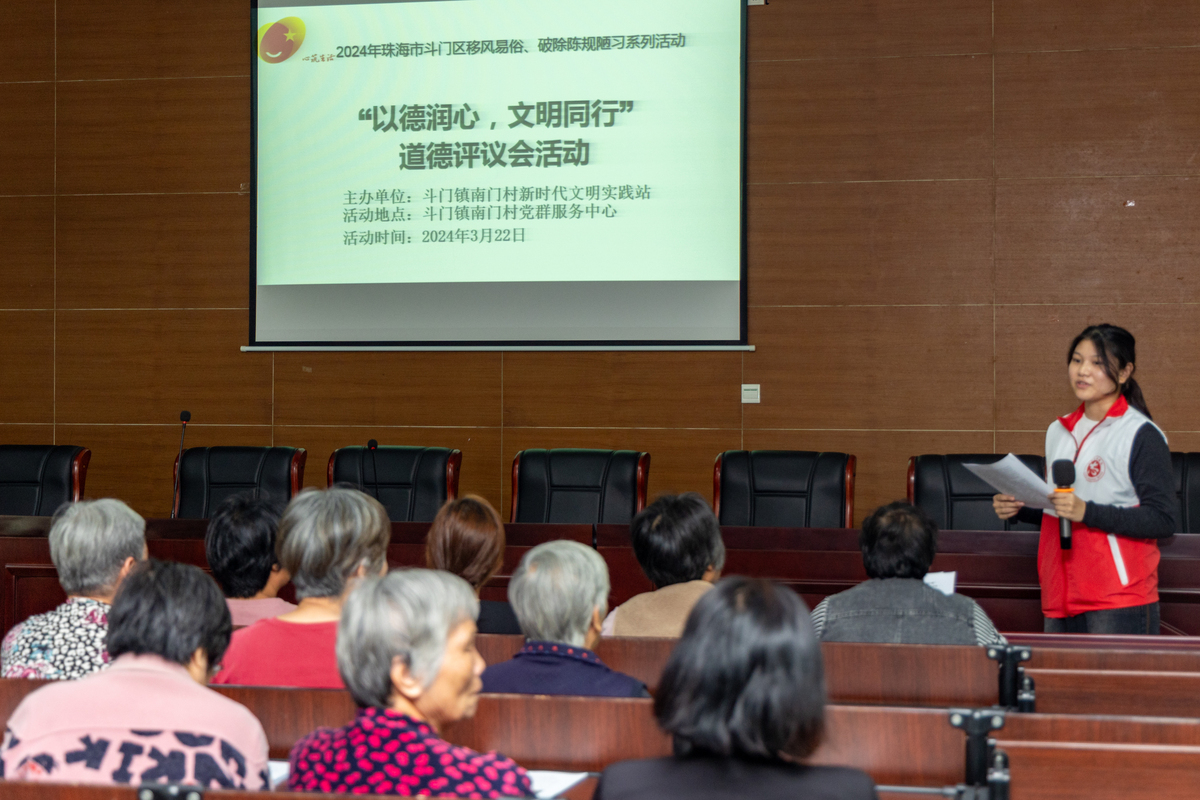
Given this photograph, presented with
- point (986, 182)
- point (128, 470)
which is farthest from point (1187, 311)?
point (128, 470)

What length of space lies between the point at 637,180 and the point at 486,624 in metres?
3.44

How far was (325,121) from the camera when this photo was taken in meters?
5.91

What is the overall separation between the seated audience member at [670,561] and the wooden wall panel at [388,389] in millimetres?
3529

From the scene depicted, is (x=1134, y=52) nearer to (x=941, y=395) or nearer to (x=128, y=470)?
(x=941, y=395)

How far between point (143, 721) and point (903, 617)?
1.48 metres

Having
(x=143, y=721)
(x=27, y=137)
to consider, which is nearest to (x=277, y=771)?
(x=143, y=721)

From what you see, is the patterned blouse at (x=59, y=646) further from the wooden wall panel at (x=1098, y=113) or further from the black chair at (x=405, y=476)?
the wooden wall panel at (x=1098, y=113)

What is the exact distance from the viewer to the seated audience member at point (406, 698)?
1.34 m

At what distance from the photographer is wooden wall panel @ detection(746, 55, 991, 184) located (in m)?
5.57

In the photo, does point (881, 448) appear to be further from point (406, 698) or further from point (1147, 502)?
point (406, 698)

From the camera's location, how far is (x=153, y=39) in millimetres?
6195

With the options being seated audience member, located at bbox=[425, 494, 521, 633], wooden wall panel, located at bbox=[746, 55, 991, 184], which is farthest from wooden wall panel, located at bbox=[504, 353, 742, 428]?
seated audience member, located at bbox=[425, 494, 521, 633]

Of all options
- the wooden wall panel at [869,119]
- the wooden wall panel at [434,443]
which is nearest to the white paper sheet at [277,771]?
the wooden wall panel at [434,443]

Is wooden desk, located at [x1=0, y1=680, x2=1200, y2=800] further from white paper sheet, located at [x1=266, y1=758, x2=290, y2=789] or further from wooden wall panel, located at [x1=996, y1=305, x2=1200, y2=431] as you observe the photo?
wooden wall panel, located at [x1=996, y1=305, x2=1200, y2=431]
